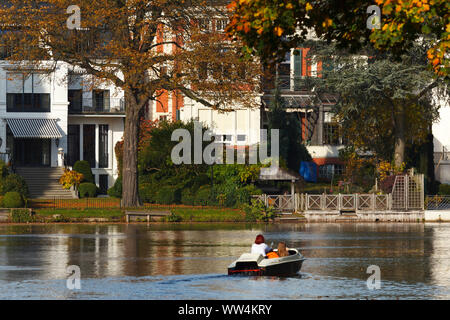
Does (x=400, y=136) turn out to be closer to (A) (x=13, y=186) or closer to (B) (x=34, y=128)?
(A) (x=13, y=186)

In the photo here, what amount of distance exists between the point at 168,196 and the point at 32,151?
61.3 feet

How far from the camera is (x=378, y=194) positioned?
59.0 metres

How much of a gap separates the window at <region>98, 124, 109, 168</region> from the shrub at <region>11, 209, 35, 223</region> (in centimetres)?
2321

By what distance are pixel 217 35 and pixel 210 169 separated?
11530mm

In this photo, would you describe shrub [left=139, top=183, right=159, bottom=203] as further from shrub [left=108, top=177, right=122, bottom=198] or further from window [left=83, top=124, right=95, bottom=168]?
window [left=83, top=124, right=95, bottom=168]

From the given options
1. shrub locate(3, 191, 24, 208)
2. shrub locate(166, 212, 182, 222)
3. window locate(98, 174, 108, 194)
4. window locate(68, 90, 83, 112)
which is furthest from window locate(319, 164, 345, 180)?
shrub locate(3, 191, 24, 208)

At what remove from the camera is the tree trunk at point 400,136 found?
210 feet

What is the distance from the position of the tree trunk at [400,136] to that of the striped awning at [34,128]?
2540 centimetres

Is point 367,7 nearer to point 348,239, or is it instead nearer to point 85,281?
point 85,281

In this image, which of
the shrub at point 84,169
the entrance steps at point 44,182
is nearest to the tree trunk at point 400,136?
the entrance steps at point 44,182

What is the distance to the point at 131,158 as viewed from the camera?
58.1 metres

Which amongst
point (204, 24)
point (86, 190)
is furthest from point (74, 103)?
point (204, 24)

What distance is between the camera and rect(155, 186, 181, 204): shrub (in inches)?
2377
